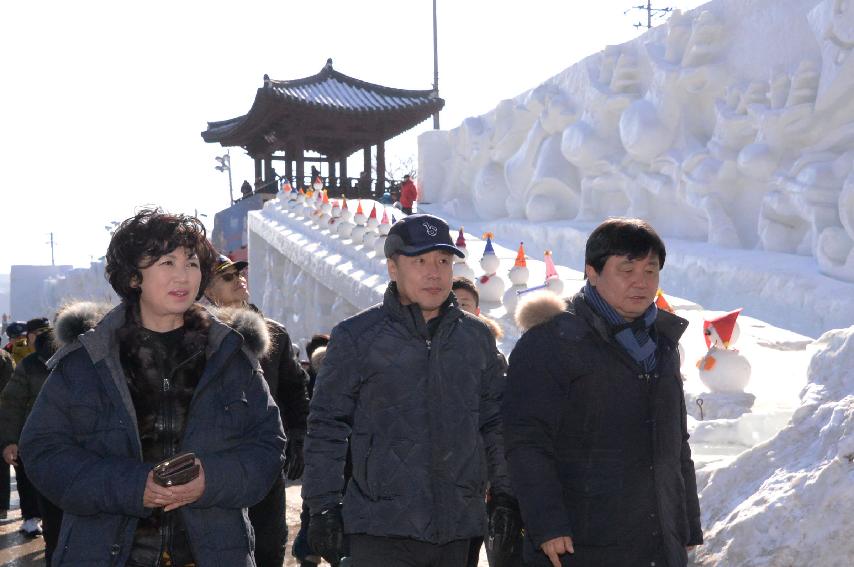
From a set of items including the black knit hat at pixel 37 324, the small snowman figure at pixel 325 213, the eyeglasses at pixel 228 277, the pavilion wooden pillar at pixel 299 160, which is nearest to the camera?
the eyeglasses at pixel 228 277

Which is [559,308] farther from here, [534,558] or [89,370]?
[89,370]

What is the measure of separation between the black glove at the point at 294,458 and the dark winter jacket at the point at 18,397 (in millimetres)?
1468

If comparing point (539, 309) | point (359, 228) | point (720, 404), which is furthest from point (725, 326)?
point (359, 228)

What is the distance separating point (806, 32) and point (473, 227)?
22.0ft

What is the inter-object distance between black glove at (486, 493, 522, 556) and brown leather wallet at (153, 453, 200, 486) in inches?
30.3

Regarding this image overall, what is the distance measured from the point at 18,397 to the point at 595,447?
113 inches

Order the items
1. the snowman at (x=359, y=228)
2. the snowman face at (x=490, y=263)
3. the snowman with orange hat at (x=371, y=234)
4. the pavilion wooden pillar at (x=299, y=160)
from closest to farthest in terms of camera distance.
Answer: the snowman face at (x=490, y=263) → the snowman with orange hat at (x=371, y=234) → the snowman at (x=359, y=228) → the pavilion wooden pillar at (x=299, y=160)

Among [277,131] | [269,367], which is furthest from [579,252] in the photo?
[277,131]

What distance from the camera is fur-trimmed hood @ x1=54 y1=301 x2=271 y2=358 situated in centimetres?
200

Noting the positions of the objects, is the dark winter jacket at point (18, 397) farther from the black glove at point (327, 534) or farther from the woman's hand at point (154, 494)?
the woman's hand at point (154, 494)

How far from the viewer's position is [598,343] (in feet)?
6.63

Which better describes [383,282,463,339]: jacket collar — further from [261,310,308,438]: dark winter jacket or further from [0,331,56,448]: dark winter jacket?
[0,331,56,448]: dark winter jacket

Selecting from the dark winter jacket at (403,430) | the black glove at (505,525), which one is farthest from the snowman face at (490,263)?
the black glove at (505,525)

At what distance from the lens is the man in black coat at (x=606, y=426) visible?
6.38 ft
